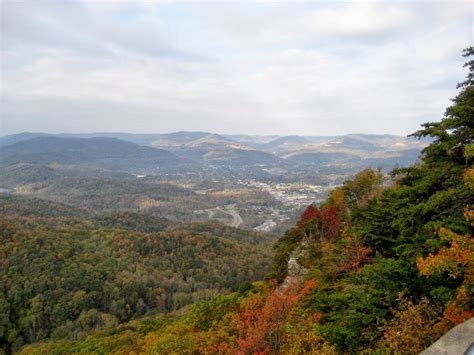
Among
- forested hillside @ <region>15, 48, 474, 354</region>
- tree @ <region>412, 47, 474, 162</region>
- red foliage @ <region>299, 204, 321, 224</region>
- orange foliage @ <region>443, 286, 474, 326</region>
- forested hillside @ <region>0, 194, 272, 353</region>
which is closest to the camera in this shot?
orange foliage @ <region>443, 286, 474, 326</region>

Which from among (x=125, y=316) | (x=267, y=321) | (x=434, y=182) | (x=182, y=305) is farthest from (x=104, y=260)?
(x=434, y=182)

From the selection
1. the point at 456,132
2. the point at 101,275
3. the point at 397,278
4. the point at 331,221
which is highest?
the point at 456,132

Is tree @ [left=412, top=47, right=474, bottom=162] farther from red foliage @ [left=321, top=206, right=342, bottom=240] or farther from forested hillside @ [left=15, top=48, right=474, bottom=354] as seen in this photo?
red foliage @ [left=321, top=206, right=342, bottom=240]

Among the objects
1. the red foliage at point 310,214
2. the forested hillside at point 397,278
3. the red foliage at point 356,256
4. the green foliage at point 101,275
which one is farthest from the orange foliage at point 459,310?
the green foliage at point 101,275

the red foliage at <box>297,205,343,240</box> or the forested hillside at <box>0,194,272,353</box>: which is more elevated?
the red foliage at <box>297,205,343,240</box>

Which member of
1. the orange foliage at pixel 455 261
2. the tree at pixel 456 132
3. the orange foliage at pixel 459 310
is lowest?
the orange foliage at pixel 459 310

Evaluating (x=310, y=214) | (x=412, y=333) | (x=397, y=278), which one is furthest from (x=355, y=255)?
(x=310, y=214)

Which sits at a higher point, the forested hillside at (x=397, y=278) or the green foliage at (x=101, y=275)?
the forested hillside at (x=397, y=278)

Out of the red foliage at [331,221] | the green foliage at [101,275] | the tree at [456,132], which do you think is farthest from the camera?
the green foliage at [101,275]

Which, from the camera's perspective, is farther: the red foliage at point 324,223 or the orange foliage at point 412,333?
the red foliage at point 324,223

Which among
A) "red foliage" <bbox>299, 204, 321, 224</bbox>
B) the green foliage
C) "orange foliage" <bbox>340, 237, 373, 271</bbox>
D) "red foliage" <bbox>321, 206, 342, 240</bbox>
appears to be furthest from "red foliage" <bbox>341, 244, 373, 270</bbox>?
the green foliage

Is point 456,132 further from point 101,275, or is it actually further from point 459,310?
point 101,275

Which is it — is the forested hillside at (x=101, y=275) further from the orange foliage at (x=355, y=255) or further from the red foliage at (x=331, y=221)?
the orange foliage at (x=355, y=255)
